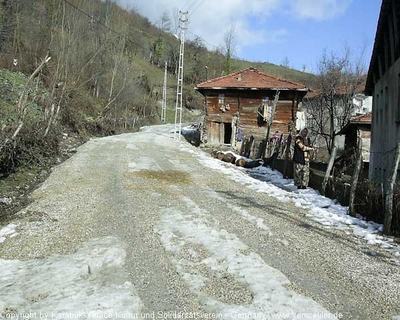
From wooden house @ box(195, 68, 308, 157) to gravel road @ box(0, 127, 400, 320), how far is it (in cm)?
2170

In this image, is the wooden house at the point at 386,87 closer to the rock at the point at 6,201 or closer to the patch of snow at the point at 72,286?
the patch of snow at the point at 72,286

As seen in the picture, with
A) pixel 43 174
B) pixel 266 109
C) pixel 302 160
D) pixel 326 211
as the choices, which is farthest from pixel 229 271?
pixel 266 109

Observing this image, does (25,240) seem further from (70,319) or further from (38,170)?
(38,170)

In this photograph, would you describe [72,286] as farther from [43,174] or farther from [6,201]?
[43,174]

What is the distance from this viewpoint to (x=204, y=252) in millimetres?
5715

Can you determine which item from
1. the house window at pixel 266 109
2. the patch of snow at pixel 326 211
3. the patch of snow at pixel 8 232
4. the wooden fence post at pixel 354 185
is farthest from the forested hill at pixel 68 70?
the house window at pixel 266 109

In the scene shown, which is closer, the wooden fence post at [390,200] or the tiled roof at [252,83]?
the wooden fence post at [390,200]

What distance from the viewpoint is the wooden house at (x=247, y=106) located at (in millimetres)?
31438

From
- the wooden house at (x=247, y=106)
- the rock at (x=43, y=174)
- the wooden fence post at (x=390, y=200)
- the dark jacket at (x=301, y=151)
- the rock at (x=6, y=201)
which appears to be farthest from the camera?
the wooden house at (x=247, y=106)

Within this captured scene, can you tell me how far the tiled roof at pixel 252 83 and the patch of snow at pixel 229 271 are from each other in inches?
987

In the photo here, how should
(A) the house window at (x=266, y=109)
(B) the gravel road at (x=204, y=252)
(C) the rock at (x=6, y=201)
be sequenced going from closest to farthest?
(B) the gravel road at (x=204, y=252) < (C) the rock at (x=6, y=201) < (A) the house window at (x=266, y=109)

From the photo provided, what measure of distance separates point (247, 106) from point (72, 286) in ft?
94.1

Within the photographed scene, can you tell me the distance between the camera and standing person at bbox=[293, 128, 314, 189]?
11.9 meters

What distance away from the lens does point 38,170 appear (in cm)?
1327
